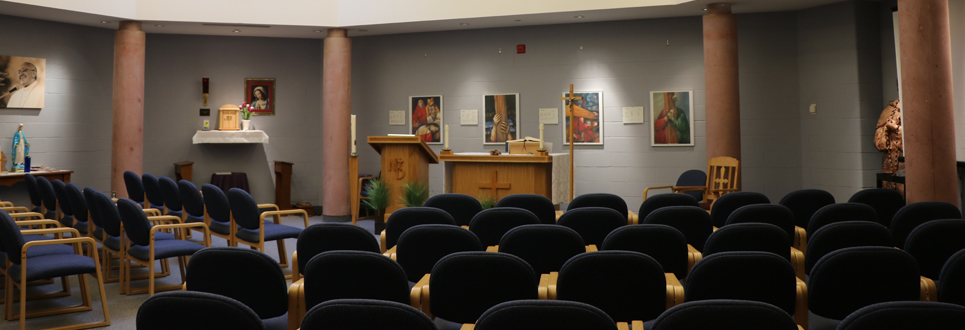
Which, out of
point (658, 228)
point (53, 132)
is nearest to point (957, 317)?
point (658, 228)

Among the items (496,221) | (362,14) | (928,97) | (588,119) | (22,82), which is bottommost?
(496,221)

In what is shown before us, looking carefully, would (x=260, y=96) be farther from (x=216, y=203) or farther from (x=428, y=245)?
(x=428, y=245)

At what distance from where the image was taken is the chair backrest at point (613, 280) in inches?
101

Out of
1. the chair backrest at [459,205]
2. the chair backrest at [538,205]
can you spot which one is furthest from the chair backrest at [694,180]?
the chair backrest at [459,205]

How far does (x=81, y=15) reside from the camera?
8812mm

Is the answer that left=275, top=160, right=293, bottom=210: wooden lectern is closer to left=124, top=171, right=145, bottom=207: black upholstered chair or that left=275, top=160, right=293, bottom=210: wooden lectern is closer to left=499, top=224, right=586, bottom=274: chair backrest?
left=124, top=171, right=145, bottom=207: black upholstered chair

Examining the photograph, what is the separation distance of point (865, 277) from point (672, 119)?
6.98 metres

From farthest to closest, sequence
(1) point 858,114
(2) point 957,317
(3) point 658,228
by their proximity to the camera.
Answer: (1) point 858,114 < (3) point 658,228 < (2) point 957,317

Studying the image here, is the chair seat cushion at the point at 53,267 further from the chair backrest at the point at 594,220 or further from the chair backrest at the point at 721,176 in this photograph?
the chair backrest at the point at 721,176

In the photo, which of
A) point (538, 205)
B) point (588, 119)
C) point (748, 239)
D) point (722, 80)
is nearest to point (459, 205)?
point (538, 205)

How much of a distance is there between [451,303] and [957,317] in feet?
5.47

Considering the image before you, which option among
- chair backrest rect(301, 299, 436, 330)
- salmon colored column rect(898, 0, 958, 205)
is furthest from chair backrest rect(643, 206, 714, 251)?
salmon colored column rect(898, 0, 958, 205)

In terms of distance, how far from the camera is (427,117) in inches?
422

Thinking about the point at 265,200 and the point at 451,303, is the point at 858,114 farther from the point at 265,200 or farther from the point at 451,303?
the point at 265,200
